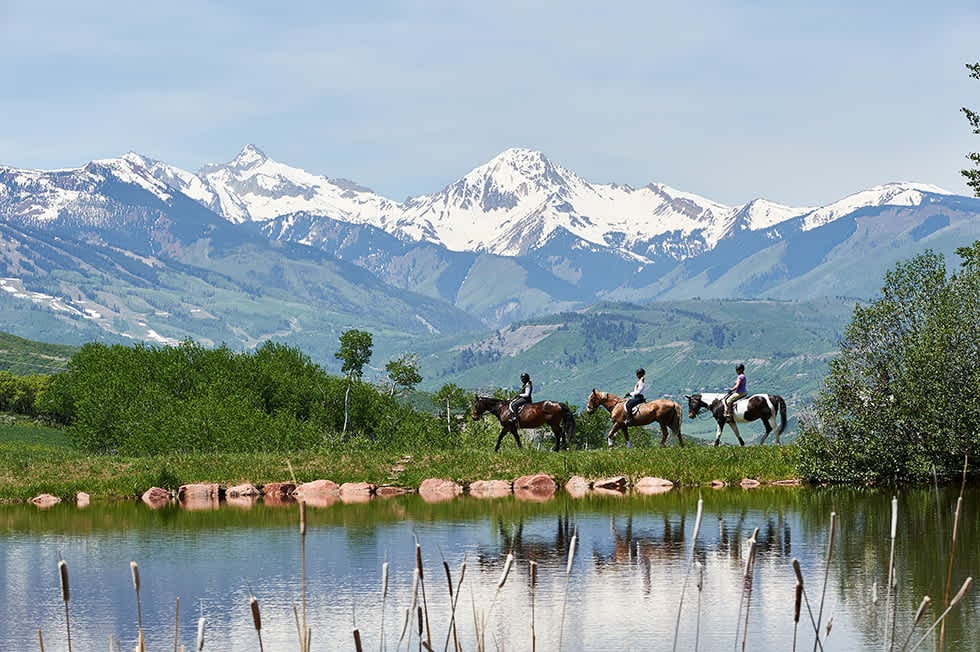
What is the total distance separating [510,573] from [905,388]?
78.1 ft

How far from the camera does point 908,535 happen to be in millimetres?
36281

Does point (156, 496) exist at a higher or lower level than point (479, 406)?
lower

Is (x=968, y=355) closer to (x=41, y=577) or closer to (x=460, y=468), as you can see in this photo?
(x=460, y=468)

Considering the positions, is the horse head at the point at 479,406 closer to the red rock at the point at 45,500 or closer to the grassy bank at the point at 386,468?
the grassy bank at the point at 386,468

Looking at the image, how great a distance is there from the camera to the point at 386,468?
59188mm

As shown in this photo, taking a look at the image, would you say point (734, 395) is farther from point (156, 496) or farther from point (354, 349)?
point (354, 349)

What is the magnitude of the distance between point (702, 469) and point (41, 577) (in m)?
29.7

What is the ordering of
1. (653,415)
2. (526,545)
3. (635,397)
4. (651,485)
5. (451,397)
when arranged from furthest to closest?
1. (451,397)
2. (653,415)
3. (635,397)
4. (651,485)
5. (526,545)

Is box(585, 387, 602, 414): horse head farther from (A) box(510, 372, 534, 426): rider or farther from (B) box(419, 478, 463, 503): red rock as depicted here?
(B) box(419, 478, 463, 503): red rock

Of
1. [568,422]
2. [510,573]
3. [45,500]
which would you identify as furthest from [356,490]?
[510,573]

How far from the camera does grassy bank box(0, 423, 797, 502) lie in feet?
182

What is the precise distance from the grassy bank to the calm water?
4.72m

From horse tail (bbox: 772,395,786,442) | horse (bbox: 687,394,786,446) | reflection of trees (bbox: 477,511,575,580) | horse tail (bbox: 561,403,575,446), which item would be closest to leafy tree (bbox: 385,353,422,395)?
horse tail (bbox: 561,403,575,446)

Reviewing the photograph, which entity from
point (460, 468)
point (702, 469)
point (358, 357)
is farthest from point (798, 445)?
point (358, 357)
